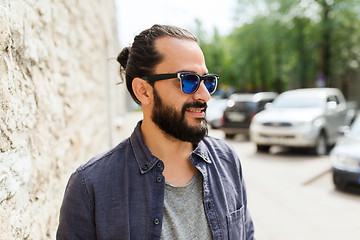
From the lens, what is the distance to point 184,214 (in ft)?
4.69

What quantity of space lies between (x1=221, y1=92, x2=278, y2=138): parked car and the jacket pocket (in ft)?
→ 34.4

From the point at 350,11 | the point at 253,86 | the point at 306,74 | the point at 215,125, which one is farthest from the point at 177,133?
the point at 253,86

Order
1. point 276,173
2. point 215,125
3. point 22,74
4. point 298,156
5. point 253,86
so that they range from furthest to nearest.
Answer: point 253,86 → point 215,125 → point 298,156 → point 276,173 → point 22,74

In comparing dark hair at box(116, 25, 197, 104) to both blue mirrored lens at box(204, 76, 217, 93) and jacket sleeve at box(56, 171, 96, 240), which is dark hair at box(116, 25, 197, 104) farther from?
jacket sleeve at box(56, 171, 96, 240)

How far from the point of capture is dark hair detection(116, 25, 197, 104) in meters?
1.57

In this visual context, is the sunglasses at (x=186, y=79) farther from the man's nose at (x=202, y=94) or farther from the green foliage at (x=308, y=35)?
the green foliage at (x=308, y=35)

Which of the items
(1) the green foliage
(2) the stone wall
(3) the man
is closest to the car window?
(2) the stone wall

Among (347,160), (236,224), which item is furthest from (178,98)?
(347,160)

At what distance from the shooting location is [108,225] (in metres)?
1.31

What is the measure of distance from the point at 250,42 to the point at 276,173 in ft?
97.6

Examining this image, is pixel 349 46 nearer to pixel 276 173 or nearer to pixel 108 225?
pixel 276 173

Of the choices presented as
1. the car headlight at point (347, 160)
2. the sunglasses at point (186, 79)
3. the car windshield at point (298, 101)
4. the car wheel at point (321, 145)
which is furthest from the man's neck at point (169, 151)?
the car windshield at point (298, 101)

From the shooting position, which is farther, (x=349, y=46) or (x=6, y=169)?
(x=349, y=46)

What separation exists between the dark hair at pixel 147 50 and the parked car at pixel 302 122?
7.50 meters
